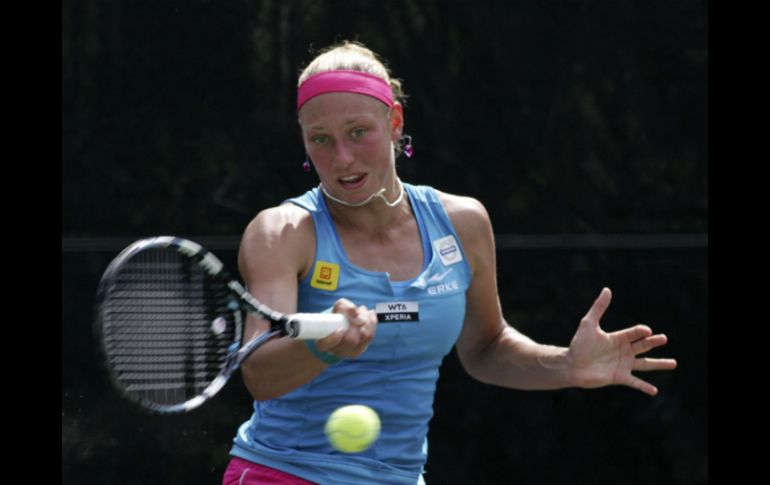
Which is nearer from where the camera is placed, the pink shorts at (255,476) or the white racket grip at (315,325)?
the white racket grip at (315,325)

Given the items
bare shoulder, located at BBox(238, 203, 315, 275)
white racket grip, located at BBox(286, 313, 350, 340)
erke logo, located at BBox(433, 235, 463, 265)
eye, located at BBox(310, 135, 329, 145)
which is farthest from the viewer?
erke logo, located at BBox(433, 235, 463, 265)

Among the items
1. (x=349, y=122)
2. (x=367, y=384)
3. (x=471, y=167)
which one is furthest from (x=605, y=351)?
(x=471, y=167)

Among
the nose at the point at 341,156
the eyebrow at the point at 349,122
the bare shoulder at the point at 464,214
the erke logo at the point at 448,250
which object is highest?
the eyebrow at the point at 349,122

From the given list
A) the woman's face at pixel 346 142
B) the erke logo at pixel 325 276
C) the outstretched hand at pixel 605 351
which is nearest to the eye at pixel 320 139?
the woman's face at pixel 346 142

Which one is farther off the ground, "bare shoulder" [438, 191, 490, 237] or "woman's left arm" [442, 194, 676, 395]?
"bare shoulder" [438, 191, 490, 237]

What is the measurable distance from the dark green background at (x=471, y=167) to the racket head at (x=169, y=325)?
140cm

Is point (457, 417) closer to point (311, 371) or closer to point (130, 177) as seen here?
point (130, 177)

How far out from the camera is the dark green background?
374 cm

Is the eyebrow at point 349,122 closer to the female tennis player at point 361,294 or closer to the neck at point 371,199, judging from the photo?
the female tennis player at point 361,294

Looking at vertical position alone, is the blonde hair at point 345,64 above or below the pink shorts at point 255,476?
above

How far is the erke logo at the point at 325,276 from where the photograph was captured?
2482 millimetres

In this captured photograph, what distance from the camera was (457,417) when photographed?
386 centimetres

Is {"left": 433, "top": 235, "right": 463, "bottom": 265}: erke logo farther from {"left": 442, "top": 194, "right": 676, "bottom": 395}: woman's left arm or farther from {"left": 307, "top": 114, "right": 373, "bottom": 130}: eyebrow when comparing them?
{"left": 307, "top": 114, "right": 373, "bottom": 130}: eyebrow

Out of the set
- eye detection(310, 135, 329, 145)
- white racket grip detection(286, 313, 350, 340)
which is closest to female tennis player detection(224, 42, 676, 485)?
eye detection(310, 135, 329, 145)
